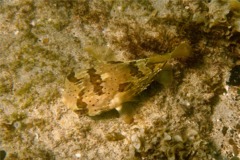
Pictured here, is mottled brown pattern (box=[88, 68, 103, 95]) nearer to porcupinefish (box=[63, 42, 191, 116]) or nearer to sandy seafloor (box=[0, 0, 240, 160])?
porcupinefish (box=[63, 42, 191, 116])

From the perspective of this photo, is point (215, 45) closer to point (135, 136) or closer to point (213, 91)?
point (213, 91)

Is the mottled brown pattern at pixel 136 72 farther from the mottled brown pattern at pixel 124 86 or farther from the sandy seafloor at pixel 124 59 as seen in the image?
the sandy seafloor at pixel 124 59

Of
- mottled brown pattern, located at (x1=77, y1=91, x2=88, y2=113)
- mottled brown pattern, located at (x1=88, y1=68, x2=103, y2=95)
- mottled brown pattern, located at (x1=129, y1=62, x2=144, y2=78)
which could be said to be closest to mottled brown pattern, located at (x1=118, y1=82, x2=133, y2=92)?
mottled brown pattern, located at (x1=129, y1=62, x2=144, y2=78)

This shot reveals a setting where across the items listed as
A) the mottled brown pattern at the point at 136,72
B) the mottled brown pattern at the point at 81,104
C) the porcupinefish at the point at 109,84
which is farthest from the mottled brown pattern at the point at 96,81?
the mottled brown pattern at the point at 136,72

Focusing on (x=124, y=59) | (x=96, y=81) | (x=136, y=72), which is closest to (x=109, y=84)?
(x=96, y=81)

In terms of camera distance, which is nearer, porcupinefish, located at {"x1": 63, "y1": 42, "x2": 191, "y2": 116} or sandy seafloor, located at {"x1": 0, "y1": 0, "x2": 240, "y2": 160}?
porcupinefish, located at {"x1": 63, "y1": 42, "x2": 191, "y2": 116}

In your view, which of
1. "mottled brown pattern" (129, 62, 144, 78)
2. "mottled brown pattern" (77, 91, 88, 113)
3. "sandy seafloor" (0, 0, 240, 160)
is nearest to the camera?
"mottled brown pattern" (77, 91, 88, 113)

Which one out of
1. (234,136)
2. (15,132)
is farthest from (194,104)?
(15,132)
